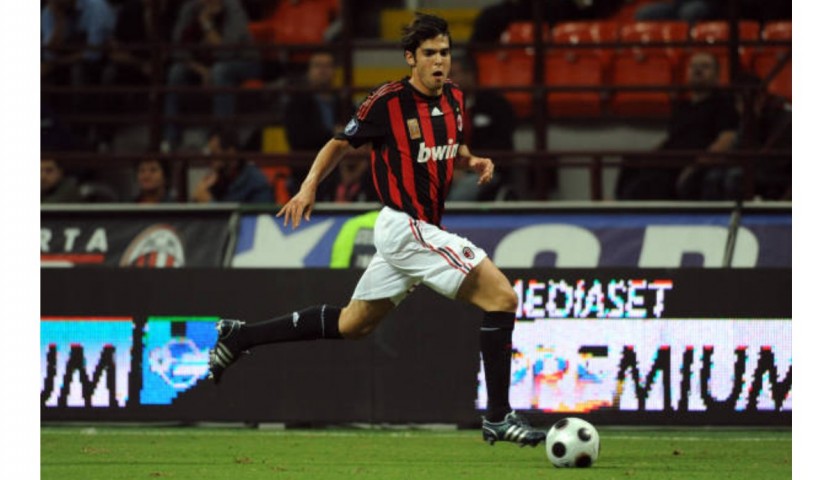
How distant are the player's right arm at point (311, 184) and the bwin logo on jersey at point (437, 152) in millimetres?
355

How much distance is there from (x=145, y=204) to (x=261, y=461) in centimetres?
486

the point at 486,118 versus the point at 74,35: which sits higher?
the point at 74,35

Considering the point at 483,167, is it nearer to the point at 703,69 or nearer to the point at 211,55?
the point at 703,69

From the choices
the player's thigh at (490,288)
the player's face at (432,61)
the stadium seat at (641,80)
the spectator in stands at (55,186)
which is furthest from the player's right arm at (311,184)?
the stadium seat at (641,80)

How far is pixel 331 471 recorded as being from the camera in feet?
25.9

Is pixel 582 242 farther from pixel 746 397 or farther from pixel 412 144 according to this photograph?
pixel 412 144

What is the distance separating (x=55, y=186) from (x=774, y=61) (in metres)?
6.43

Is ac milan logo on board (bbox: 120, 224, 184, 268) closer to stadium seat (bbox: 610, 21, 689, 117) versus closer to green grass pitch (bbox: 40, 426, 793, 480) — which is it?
green grass pitch (bbox: 40, 426, 793, 480)

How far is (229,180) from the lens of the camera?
13.6 metres

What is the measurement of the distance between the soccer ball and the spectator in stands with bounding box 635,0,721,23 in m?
7.79

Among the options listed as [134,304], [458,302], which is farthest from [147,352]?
[458,302]

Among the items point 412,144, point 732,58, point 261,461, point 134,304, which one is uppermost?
point 732,58

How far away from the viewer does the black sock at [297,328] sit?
27.8ft

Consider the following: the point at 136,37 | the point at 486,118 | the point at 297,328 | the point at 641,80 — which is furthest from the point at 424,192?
the point at 136,37
